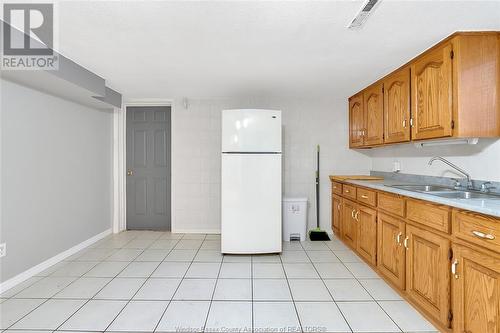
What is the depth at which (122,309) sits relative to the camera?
1986 millimetres

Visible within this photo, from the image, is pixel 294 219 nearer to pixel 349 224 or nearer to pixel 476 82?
pixel 349 224

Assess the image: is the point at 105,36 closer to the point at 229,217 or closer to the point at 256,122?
the point at 256,122

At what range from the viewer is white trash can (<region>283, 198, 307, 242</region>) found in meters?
3.64

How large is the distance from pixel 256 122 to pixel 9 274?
278 cm

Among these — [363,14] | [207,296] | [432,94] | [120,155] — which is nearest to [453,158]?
[432,94]

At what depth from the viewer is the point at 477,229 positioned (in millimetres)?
1410

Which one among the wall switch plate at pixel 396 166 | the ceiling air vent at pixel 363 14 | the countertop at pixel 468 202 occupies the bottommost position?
the countertop at pixel 468 202

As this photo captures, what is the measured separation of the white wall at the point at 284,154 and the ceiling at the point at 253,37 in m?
0.91

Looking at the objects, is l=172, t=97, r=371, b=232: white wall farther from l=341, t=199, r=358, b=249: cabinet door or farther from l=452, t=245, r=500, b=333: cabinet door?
l=452, t=245, r=500, b=333: cabinet door

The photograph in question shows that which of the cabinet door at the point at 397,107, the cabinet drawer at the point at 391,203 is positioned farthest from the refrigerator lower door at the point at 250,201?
the cabinet door at the point at 397,107

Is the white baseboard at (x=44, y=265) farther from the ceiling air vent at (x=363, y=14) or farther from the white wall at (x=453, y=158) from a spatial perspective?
the white wall at (x=453, y=158)

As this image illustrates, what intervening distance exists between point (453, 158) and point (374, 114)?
1019 millimetres

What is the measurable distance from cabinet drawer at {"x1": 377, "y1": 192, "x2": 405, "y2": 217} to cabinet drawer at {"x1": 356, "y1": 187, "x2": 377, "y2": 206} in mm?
78

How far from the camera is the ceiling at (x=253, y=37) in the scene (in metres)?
1.61
